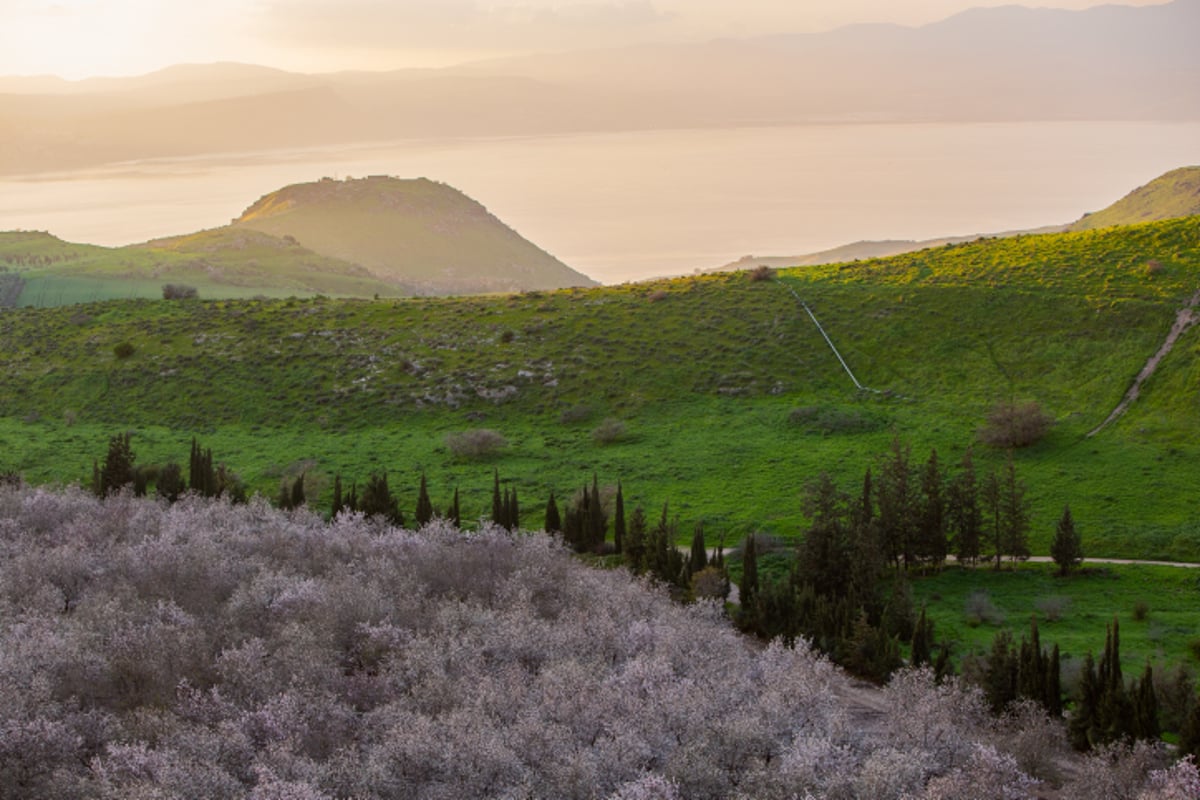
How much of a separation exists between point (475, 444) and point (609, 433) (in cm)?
986

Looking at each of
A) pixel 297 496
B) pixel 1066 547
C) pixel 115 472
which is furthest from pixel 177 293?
pixel 1066 547

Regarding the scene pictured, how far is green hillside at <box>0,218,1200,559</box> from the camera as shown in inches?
2581

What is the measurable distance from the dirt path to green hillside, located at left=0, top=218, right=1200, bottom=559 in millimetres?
707

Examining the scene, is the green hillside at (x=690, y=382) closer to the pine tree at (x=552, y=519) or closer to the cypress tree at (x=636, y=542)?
the pine tree at (x=552, y=519)

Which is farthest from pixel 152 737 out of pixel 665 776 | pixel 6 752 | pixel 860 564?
pixel 860 564

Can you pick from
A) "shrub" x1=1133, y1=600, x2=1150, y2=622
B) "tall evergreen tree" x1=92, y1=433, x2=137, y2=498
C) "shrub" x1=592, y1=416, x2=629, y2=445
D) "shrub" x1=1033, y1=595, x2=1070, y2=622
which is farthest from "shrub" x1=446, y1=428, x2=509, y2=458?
"shrub" x1=1133, y1=600, x2=1150, y2=622

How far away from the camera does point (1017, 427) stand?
66812mm

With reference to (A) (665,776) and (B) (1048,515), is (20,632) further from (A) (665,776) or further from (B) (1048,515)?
(B) (1048,515)

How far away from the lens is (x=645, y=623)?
126ft

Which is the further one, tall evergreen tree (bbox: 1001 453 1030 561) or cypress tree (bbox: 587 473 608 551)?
cypress tree (bbox: 587 473 608 551)

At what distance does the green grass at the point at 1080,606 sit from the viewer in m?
41.3

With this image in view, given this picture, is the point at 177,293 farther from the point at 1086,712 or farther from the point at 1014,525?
the point at 1086,712

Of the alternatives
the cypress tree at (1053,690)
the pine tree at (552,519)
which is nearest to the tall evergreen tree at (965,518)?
the cypress tree at (1053,690)

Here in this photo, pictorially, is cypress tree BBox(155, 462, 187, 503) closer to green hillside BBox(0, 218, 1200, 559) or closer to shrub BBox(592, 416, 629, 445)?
green hillside BBox(0, 218, 1200, 559)
